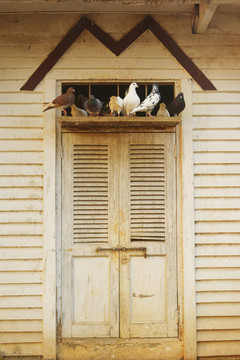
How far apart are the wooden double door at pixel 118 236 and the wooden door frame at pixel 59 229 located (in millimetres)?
75

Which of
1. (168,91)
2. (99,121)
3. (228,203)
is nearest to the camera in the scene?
(99,121)

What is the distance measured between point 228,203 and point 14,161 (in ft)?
7.94

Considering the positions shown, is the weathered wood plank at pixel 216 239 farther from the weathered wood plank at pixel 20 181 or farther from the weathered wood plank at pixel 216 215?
the weathered wood plank at pixel 20 181

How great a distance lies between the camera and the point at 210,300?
4.08 meters

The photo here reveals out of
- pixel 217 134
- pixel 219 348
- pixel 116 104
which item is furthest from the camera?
pixel 217 134

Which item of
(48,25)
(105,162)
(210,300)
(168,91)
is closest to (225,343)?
(210,300)

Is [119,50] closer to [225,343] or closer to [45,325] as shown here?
[45,325]

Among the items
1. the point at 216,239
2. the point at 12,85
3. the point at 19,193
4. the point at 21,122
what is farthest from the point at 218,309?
the point at 12,85

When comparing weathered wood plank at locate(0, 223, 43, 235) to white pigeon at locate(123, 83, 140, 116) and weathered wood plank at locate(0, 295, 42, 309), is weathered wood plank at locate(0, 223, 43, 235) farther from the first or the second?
white pigeon at locate(123, 83, 140, 116)

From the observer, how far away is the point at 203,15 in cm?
393

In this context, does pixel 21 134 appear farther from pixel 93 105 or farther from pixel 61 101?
pixel 93 105

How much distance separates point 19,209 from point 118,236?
113cm

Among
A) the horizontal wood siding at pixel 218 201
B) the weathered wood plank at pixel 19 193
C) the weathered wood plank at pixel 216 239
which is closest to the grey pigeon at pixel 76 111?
the weathered wood plank at pixel 19 193

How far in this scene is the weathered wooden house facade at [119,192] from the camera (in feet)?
13.3
